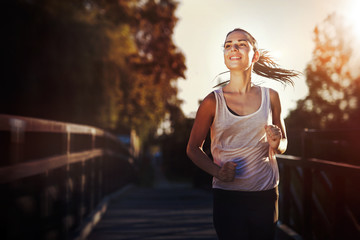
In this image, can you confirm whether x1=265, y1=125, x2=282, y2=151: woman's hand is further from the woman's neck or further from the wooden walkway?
the wooden walkway

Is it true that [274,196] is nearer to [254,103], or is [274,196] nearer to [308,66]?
[254,103]

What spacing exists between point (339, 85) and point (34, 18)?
25.0 ft

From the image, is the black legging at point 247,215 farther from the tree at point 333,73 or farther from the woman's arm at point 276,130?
the tree at point 333,73

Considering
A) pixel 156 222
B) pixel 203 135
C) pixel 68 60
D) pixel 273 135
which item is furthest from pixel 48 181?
pixel 68 60

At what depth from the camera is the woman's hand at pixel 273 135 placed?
2340mm

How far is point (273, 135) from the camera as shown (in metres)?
2.34

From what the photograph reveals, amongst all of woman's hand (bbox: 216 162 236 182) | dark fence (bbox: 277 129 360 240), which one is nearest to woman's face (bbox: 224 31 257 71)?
woman's hand (bbox: 216 162 236 182)

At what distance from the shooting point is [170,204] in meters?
8.61

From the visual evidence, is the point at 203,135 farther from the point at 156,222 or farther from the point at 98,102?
the point at 98,102

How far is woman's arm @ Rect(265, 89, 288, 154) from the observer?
235 cm

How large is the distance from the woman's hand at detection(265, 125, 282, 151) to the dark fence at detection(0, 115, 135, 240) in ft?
4.50

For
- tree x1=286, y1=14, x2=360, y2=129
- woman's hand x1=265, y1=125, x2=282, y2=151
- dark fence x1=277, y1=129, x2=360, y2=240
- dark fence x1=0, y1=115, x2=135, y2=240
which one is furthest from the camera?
tree x1=286, y1=14, x2=360, y2=129

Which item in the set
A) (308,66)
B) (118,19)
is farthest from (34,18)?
(308,66)

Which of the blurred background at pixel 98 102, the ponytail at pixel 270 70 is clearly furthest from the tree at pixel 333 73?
the ponytail at pixel 270 70
